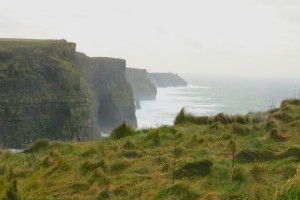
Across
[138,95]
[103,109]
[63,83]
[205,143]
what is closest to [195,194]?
[205,143]

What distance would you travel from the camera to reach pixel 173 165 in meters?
7.56

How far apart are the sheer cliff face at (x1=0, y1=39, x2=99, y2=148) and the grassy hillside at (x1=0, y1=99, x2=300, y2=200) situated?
50.4m

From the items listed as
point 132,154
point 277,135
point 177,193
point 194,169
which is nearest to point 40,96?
point 132,154

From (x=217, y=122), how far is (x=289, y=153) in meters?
3.86

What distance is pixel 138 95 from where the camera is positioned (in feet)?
494

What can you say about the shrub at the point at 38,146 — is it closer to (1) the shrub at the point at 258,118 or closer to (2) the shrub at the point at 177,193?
(2) the shrub at the point at 177,193

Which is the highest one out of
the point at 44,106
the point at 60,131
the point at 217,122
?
the point at 217,122

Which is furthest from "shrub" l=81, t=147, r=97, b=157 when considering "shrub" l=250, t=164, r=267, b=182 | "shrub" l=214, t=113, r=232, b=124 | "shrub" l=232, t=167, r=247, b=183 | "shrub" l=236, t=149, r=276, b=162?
"shrub" l=214, t=113, r=232, b=124

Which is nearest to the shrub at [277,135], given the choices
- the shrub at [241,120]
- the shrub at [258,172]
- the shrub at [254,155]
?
the shrub at [254,155]

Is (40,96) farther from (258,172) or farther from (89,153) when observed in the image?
(258,172)

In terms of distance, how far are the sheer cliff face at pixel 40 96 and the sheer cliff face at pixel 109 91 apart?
760 inches

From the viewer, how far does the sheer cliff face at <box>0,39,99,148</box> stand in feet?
198

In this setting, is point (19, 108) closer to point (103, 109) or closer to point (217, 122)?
point (103, 109)

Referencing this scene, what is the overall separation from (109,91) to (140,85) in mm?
59541
